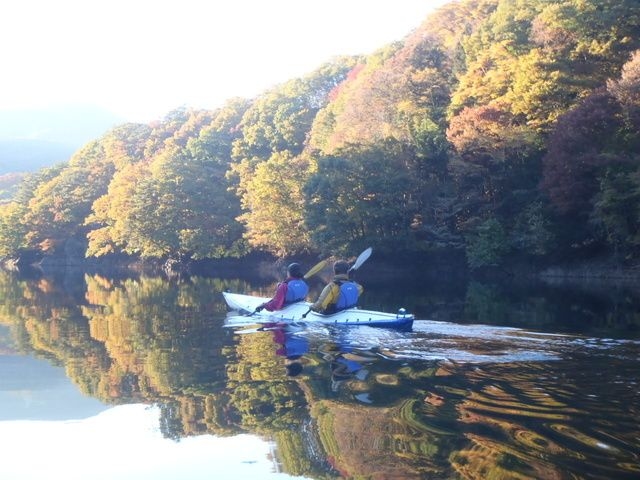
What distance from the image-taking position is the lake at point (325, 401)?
19.1 feet

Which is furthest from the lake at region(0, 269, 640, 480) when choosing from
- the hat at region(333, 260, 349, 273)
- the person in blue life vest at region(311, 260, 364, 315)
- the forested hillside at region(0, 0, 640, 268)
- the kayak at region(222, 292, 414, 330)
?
the forested hillside at region(0, 0, 640, 268)

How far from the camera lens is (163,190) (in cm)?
4897

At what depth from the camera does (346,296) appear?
13.9 meters

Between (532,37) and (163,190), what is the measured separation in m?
26.6

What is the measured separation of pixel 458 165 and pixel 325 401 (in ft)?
88.0

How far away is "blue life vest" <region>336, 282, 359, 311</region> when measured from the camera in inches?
545

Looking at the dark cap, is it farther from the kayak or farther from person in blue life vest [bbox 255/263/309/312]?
the kayak

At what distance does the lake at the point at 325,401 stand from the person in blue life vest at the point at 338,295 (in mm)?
606

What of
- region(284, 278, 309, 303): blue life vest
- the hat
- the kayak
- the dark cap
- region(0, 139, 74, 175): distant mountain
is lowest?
the kayak

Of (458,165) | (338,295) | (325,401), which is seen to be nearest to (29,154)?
(458,165)

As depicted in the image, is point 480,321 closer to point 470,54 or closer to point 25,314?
point 25,314

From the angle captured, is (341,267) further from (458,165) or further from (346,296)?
(458,165)

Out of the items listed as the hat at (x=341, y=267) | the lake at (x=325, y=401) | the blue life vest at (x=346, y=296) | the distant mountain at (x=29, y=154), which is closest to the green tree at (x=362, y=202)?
the lake at (x=325, y=401)

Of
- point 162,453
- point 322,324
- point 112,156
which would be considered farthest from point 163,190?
point 162,453
